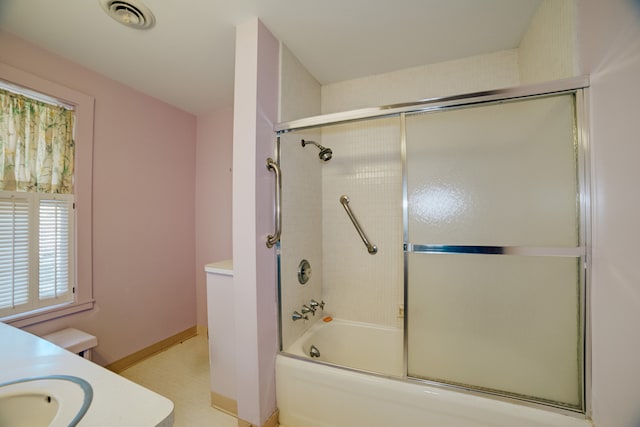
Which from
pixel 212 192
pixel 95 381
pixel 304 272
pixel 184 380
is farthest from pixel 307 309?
pixel 212 192

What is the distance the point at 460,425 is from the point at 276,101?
75.7 inches

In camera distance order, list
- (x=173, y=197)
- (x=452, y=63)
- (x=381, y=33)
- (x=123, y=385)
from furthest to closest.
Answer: (x=173, y=197) → (x=452, y=63) → (x=381, y=33) → (x=123, y=385)

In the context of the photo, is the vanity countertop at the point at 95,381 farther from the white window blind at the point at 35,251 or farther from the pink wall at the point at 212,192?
the pink wall at the point at 212,192

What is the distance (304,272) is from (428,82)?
170cm

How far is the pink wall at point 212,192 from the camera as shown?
8.32ft

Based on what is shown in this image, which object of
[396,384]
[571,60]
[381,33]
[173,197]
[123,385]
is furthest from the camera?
[173,197]

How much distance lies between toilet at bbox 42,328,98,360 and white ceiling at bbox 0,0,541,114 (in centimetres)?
189

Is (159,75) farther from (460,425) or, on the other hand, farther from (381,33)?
(460,425)

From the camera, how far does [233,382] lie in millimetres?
1564

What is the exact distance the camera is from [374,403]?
123 cm

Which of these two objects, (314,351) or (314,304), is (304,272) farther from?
(314,351)

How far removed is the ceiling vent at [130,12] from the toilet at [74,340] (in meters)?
1.94

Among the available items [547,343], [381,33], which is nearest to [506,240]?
[547,343]

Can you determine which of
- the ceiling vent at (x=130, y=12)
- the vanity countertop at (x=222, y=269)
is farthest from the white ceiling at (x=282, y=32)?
the vanity countertop at (x=222, y=269)
